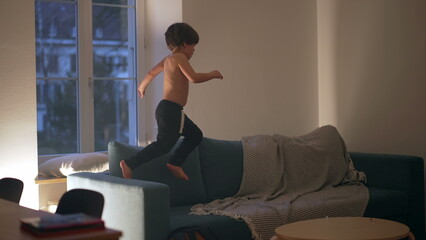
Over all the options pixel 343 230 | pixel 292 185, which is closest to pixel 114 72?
pixel 292 185

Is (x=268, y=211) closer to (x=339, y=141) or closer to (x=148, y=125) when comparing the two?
(x=339, y=141)

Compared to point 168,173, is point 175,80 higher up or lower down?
higher up

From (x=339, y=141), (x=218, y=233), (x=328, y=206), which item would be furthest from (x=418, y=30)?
(x=218, y=233)

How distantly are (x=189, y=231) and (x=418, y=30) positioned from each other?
242 centimetres

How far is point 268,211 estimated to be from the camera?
3744 mm

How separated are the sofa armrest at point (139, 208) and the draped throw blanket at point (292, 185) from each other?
45 cm

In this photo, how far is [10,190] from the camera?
2.85m

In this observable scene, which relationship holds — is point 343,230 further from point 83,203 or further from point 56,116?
point 56,116

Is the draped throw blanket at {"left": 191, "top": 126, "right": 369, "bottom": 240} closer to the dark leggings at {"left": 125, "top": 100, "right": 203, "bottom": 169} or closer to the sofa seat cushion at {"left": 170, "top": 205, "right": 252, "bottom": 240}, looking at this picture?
the sofa seat cushion at {"left": 170, "top": 205, "right": 252, "bottom": 240}

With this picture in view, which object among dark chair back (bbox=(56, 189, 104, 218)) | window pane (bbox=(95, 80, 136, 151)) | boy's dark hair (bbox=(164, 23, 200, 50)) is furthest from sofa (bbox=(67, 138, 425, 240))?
window pane (bbox=(95, 80, 136, 151))

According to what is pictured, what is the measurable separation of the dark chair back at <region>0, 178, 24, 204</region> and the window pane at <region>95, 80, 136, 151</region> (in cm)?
206

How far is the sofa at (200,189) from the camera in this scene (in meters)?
3.28

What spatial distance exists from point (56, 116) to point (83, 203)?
252 centimetres

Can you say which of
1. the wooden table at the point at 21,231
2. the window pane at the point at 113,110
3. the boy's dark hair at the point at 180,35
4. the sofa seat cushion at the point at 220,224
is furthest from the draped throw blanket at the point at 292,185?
the wooden table at the point at 21,231
